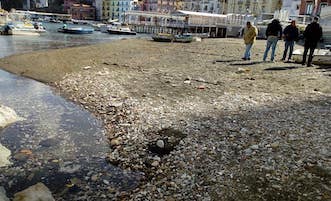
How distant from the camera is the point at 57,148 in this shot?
6.45 metres

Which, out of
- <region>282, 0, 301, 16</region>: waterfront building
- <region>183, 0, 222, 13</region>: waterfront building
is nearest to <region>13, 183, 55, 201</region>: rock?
<region>282, 0, 301, 16</region>: waterfront building

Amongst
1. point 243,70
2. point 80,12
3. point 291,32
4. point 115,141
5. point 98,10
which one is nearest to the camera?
point 115,141

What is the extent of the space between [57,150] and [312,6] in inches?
2116

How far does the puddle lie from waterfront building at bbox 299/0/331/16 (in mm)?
47824

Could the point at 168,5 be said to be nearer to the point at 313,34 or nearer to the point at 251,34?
the point at 251,34

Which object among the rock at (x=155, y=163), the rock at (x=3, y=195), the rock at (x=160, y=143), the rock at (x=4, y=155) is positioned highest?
the rock at (x=160, y=143)

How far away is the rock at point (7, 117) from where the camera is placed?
7.65 m

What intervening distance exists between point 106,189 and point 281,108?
17.5 ft

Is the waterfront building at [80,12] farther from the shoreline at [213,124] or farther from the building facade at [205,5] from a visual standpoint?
the shoreline at [213,124]

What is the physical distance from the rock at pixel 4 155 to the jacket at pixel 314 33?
39.6 ft

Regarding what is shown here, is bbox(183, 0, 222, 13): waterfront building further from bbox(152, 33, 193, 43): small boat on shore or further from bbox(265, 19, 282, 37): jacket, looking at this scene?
bbox(265, 19, 282, 37): jacket

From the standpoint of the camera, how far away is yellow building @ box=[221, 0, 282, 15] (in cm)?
7850

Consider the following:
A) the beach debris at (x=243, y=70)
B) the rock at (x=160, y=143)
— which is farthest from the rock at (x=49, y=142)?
the beach debris at (x=243, y=70)

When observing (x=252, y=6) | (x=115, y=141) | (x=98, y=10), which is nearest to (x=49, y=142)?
(x=115, y=141)
